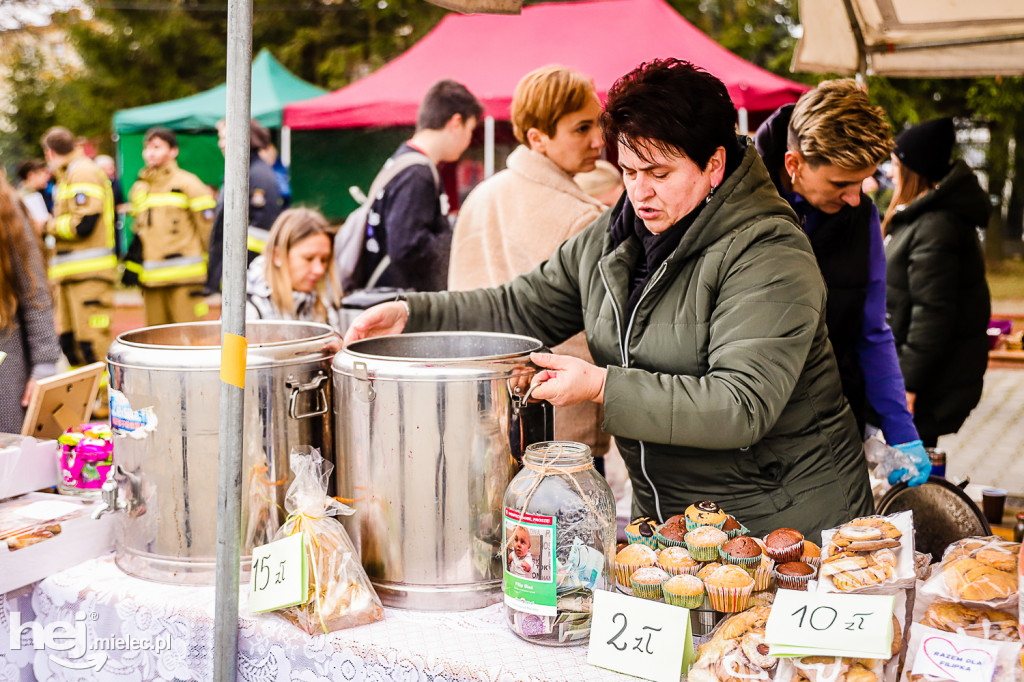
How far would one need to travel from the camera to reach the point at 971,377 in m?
3.44

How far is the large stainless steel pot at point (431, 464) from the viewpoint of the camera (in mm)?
1291

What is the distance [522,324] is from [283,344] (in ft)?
2.10

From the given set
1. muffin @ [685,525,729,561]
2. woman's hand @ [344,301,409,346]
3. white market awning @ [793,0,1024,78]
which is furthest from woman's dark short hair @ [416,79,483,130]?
muffin @ [685,525,729,561]

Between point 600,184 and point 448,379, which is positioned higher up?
point 600,184

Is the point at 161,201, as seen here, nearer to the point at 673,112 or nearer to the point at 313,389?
the point at 313,389

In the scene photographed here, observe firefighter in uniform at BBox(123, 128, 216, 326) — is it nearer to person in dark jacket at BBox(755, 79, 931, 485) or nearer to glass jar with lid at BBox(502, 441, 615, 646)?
person in dark jacket at BBox(755, 79, 931, 485)

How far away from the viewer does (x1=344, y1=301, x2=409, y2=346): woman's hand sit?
5.56 feet

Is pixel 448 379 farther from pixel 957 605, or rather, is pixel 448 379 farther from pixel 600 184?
pixel 600 184

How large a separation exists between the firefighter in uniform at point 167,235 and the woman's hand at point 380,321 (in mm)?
4824

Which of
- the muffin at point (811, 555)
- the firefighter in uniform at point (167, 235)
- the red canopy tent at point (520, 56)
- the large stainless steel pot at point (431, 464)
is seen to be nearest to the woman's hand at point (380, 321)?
the large stainless steel pot at point (431, 464)

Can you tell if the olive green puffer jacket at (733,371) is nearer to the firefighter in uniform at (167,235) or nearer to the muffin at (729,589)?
the muffin at (729,589)

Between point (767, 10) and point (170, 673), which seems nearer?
point (170, 673)

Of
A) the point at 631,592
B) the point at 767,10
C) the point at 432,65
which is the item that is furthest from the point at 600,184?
the point at 767,10

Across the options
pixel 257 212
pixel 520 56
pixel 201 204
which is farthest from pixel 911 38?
pixel 201 204
